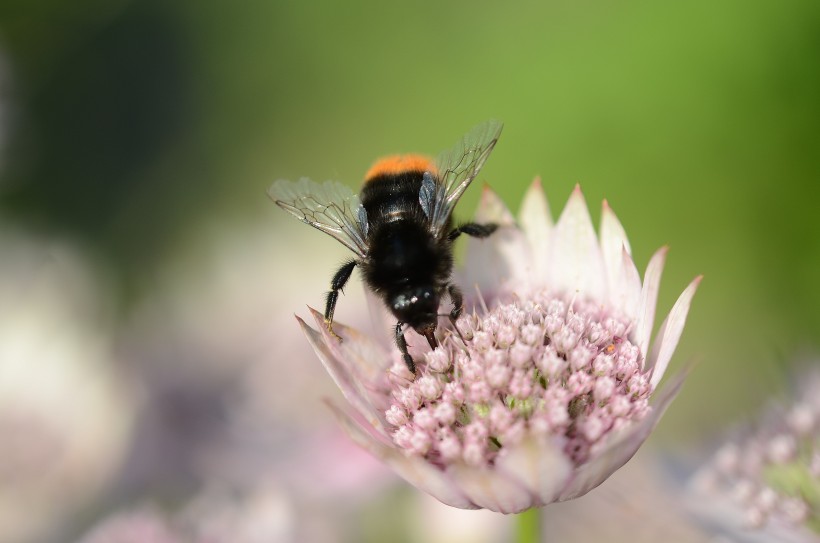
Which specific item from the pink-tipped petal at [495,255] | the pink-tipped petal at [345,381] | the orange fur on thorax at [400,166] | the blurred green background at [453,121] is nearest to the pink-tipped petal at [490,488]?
the pink-tipped petal at [345,381]

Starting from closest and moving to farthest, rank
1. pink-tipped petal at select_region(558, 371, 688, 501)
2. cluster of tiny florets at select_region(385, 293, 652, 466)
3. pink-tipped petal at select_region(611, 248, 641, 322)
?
pink-tipped petal at select_region(558, 371, 688, 501) → cluster of tiny florets at select_region(385, 293, 652, 466) → pink-tipped petal at select_region(611, 248, 641, 322)

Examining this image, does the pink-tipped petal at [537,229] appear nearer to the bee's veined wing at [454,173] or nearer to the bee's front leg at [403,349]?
the bee's veined wing at [454,173]

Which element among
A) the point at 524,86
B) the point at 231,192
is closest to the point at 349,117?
the point at 231,192

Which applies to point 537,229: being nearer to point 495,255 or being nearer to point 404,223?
point 495,255

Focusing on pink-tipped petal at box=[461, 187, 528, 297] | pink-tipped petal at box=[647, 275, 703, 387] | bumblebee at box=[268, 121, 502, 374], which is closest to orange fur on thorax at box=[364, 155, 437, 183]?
bumblebee at box=[268, 121, 502, 374]

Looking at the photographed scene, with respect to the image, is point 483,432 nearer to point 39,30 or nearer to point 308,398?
point 308,398

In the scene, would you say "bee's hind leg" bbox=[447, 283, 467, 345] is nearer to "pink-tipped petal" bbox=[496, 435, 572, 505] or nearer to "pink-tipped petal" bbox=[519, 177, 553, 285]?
"pink-tipped petal" bbox=[519, 177, 553, 285]
